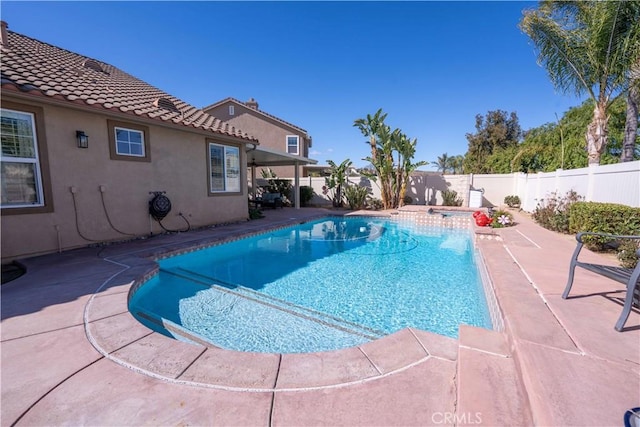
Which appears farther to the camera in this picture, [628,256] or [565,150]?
[565,150]

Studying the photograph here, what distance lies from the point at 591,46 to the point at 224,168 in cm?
1345

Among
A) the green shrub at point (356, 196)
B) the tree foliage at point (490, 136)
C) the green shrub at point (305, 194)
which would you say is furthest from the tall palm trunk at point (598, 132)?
the tree foliage at point (490, 136)

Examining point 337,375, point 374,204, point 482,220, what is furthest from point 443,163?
point 337,375

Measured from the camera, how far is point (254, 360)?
2432 mm

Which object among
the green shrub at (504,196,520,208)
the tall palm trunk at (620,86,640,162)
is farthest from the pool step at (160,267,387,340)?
the green shrub at (504,196,520,208)

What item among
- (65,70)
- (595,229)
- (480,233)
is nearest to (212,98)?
(65,70)

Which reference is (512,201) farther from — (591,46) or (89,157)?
(89,157)

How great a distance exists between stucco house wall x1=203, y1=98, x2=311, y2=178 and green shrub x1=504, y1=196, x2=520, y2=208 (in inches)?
595

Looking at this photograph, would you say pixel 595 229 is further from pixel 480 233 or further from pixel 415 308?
pixel 415 308

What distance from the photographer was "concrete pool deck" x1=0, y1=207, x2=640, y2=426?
5.83 feet

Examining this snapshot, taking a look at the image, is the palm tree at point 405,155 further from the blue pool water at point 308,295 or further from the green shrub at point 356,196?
the blue pool water at point 308,295

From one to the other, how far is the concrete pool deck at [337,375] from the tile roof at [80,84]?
4885 millimetres

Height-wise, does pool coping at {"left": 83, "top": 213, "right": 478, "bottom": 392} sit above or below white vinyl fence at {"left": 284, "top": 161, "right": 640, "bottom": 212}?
below

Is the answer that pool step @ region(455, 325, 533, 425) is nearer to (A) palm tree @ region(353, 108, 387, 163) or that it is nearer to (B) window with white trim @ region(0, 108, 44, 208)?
(B) window with white trim @ region(0, 108, 44, 208)
